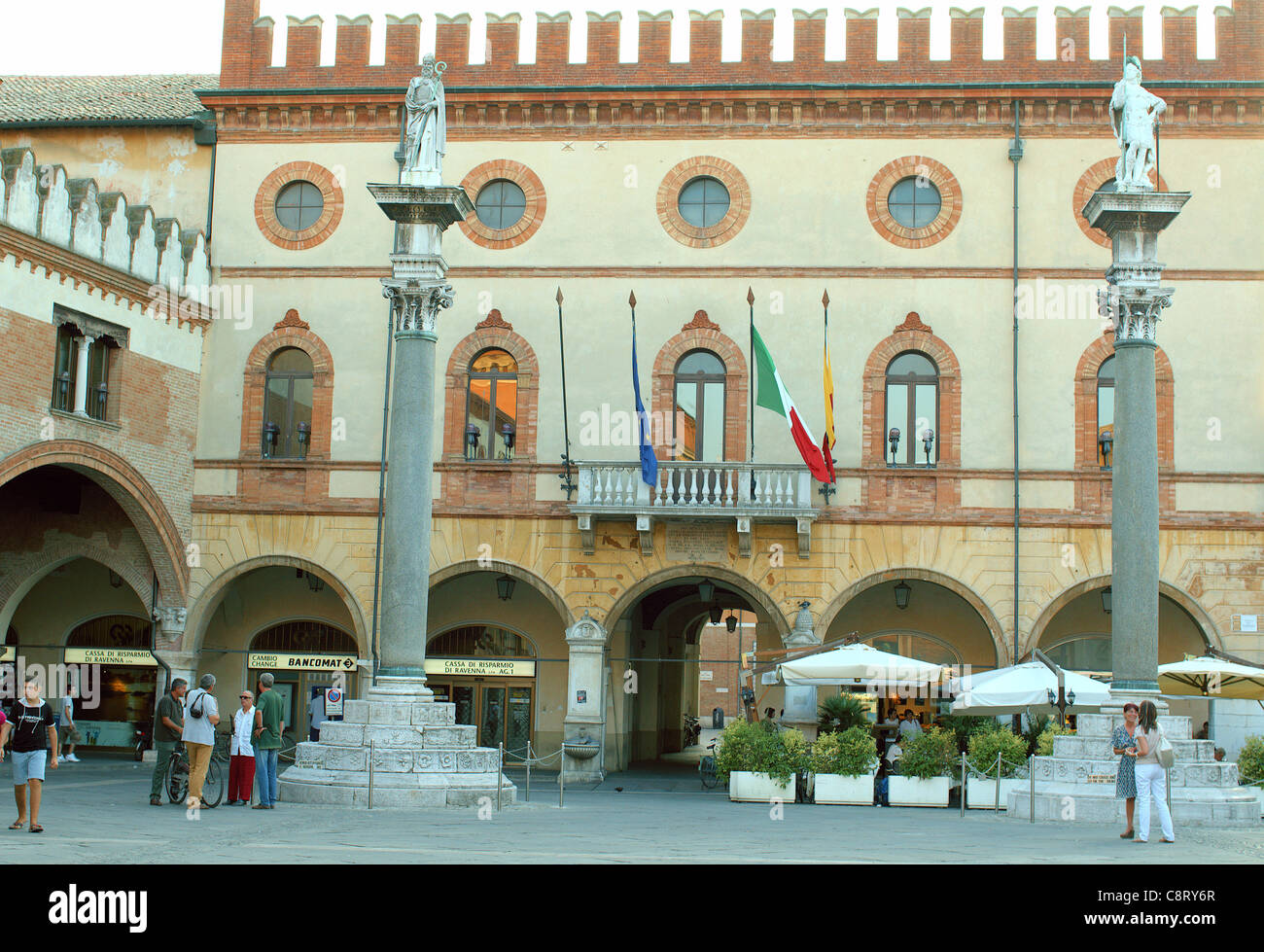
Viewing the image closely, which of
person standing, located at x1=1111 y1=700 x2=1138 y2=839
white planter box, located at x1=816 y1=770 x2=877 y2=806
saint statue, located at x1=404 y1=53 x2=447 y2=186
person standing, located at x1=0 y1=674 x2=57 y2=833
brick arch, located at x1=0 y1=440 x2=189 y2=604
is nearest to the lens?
person standing, located at x1=0 y1=674 x2=57 y2=833

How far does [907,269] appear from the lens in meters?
25.6

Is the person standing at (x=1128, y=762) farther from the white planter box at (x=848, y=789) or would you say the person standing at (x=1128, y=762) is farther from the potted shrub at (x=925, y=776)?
the white planter box at (x=848, y=789)

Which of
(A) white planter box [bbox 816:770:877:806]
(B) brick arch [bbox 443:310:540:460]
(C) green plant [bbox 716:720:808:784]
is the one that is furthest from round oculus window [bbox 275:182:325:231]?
(A) white planter box [bbox 816:770:877:806]

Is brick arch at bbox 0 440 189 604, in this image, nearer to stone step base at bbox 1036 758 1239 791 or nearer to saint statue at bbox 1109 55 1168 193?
stone step base at bbox 1036 758 1239 791

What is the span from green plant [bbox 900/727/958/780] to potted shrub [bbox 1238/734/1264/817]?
142 inches

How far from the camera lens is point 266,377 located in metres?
26.7

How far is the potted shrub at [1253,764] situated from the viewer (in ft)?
60.1

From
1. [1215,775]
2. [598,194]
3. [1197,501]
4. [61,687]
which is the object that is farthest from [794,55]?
[61,687]

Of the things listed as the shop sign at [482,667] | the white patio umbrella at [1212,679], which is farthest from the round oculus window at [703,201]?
the white patio umbrella at [1212,679]

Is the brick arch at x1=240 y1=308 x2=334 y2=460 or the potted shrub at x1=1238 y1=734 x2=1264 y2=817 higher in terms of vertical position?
the brick arch at x1=240 y1=308 x2=334 y2=460

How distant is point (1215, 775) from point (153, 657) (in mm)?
18159

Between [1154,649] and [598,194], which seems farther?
[598,194]

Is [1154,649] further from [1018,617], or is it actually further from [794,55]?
[794,55]

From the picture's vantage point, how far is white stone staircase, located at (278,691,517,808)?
15.9 metres
